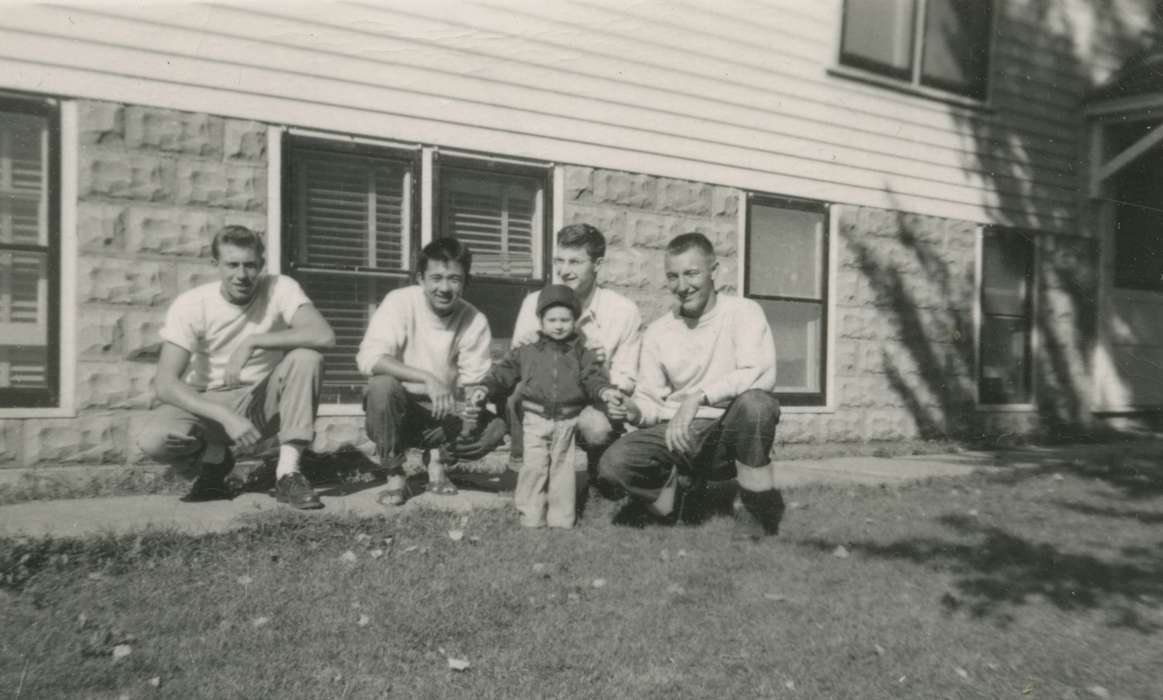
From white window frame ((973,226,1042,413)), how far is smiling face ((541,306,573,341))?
630cm

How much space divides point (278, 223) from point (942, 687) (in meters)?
4.58

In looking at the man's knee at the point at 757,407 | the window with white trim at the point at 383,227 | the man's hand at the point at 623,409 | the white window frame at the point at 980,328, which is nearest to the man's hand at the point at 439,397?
the man's hand at the point at 623,409

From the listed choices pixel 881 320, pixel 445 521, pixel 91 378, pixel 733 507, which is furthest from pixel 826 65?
pixel 91 378

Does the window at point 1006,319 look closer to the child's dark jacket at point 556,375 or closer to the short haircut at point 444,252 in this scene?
the child's dark jacket at point 556,375

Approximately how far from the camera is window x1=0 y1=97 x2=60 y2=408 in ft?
16.5

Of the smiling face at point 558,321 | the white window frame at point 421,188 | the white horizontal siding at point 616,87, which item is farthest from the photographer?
the white window frame at point 421,188

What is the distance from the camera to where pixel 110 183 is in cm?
515

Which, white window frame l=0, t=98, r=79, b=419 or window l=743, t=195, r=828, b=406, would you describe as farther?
window l=743, t=195, r=828, b=406

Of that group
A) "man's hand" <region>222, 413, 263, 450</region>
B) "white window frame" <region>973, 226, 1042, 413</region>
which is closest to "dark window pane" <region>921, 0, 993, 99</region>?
"white window frame" <region>973, 226, 1042, 413</region>

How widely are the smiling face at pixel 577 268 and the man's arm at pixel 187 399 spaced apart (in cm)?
179

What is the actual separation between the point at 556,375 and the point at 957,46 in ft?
21.8

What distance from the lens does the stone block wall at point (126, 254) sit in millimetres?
5078

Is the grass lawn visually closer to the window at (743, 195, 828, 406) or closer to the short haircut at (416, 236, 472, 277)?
the short haircut at (416, 236, 472, 277)

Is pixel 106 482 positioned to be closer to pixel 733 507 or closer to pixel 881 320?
pixel 733 507
